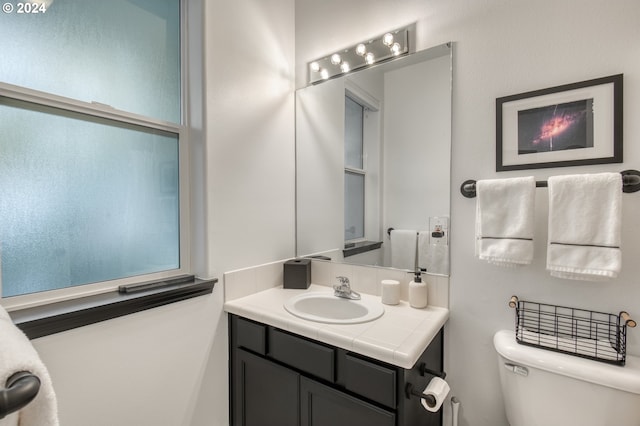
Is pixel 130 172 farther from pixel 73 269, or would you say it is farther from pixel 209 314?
pixel 209 314

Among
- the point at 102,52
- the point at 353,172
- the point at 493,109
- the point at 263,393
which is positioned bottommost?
the point at 263,393

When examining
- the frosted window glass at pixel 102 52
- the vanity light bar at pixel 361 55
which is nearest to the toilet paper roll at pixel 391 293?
the vanity light bar at pixel 361 55

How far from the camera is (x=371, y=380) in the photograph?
1070 mm

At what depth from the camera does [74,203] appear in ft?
3.70

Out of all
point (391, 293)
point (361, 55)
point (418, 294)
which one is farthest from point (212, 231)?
point (361, 55)

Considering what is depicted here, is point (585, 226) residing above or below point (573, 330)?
above

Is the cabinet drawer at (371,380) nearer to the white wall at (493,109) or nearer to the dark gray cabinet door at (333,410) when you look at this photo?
the dark gray cabinet door at (333,410)

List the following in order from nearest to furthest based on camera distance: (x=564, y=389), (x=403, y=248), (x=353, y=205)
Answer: (x=564, y=389), (x=403, y=248), (x=353, y=205)

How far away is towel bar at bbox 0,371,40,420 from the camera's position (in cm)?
43

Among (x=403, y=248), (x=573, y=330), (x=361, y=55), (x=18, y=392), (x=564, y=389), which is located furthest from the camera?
(x=361, y=55)

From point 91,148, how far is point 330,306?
1294 millimetres

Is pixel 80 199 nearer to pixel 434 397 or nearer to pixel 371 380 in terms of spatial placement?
pixel 371 380

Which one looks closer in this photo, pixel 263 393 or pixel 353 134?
pixel 263 393

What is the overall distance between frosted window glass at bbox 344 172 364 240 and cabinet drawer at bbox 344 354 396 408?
77 centimetres
